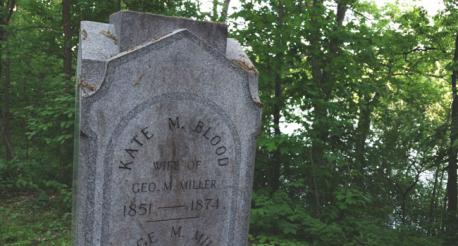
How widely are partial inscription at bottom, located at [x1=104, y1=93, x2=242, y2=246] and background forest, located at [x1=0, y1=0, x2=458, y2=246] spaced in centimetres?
193

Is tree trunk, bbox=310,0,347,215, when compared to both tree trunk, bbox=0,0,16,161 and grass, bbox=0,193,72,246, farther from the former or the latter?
tree trunk, bbox=0,0,16,161

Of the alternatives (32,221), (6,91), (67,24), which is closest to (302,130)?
(32,221)

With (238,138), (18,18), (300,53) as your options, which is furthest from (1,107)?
(238,138)

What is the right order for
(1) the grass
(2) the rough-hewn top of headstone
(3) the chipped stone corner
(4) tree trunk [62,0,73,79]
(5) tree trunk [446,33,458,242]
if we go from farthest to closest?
(4) tree trunk [62,0,73,79] < (1) the grass < (5) tree trunk [446,33,458,242] < (3) the chipped stone corner < (2) the rough-hewn top of headstone

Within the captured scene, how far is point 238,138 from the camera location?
3.02m

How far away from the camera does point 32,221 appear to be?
591 cm

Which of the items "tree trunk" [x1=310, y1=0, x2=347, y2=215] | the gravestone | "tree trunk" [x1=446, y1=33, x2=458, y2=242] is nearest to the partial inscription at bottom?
the gravestone

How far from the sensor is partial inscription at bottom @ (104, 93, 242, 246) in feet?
8.71

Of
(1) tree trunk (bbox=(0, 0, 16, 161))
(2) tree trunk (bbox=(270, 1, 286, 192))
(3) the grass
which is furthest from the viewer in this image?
(1) tree trunk (bbox=(0, 0, 16, 161))

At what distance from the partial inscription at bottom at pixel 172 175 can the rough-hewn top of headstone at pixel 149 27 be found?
0.40m

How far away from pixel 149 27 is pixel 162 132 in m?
0.65

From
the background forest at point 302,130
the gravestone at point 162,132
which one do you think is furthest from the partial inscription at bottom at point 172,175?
the background forest at point 302,130

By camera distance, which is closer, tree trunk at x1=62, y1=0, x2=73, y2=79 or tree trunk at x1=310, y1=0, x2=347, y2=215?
tree trunk at x1=310, y1=0, x2=347, y2=215

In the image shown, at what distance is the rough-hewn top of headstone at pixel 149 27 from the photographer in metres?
2.65
